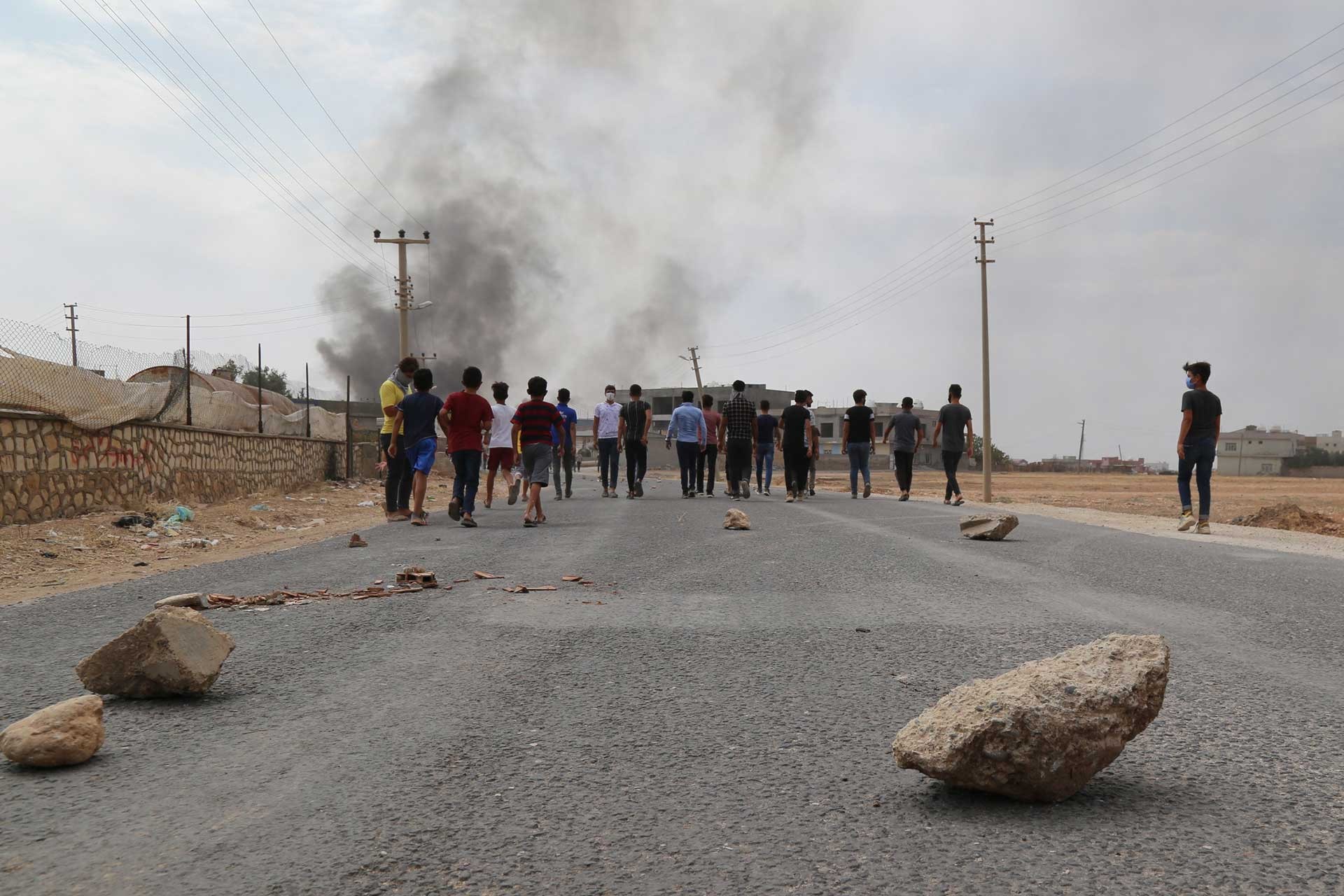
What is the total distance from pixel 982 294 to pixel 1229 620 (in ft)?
75.9

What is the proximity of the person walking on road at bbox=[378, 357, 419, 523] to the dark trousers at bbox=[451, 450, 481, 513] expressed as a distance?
0.70 meters

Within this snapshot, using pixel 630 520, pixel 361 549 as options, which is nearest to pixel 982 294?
pixel 630 520

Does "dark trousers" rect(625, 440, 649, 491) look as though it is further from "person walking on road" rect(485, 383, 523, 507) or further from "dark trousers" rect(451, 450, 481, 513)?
"dark trousers" rect(451, 450, 481, 513)

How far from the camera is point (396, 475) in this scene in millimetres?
12531

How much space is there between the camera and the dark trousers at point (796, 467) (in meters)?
16.8

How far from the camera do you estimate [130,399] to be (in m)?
13.0

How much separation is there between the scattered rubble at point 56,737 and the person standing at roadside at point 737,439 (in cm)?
1424

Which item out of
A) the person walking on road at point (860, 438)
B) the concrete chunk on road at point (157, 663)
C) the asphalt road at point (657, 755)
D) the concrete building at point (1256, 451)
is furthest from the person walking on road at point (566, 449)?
the concrete building at point (1256, 451)

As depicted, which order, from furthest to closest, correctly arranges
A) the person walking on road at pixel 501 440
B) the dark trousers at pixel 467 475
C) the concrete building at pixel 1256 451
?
1. the concrete building at pixel 1256 451
2. the person walking on road at pixel 501 440
3. the dark trousers at pixel 467 475

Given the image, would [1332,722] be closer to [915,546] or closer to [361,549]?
[915,546]

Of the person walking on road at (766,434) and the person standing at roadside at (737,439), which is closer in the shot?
the person standing at roadside at (737,439)

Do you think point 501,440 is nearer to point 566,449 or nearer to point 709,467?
point 566,449

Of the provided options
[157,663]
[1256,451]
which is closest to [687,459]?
[157,663]

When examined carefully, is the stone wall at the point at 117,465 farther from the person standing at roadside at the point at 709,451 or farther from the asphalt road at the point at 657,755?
the person standing at roadside at the point at 709,451
